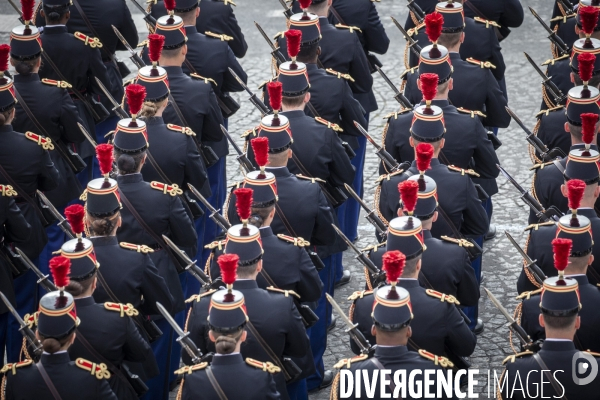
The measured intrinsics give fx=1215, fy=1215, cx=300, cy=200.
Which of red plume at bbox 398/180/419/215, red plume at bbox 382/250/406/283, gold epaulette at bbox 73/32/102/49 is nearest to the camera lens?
red plume at bbox 382/250/406/283

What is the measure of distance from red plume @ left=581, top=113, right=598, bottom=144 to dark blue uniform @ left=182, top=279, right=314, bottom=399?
10.6 feet

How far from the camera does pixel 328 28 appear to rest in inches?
520

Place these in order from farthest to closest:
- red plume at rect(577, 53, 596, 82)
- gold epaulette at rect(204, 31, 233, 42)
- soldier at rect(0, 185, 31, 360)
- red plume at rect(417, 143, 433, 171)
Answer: gold epaulette at rect(204, 31, 233, 42), red plume at rect(577, 53, 596, 82), soldier at rect(0, 185, 31, 360), red plume at rect(417, 143, 433, 171)

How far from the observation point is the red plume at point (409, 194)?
381 inches

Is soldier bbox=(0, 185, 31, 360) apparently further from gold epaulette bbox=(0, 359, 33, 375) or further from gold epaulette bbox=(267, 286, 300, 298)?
gold epaulette bbox=(267, 286, 300, 298)

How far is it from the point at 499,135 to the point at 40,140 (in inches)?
261

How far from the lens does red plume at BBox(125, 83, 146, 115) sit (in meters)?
10.7

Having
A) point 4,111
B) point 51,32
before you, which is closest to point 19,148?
point 4,111

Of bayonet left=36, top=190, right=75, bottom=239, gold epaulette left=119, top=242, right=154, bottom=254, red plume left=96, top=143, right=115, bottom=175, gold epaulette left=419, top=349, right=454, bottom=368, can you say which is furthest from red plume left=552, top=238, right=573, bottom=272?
bayonet left=36, top=190, right=75, bottom=239

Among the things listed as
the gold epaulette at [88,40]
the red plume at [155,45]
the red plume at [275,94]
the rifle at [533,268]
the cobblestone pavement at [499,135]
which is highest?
the red plume at [275,94]

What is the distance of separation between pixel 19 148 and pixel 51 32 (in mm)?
2370

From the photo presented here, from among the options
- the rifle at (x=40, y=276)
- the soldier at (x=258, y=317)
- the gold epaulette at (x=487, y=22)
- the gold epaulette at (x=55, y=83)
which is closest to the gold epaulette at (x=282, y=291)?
the soldier at (x=258, y=317)

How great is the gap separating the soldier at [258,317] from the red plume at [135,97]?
6.18 feet

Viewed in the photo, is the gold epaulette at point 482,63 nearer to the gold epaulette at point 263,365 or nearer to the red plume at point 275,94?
the red plume at point 275,94
